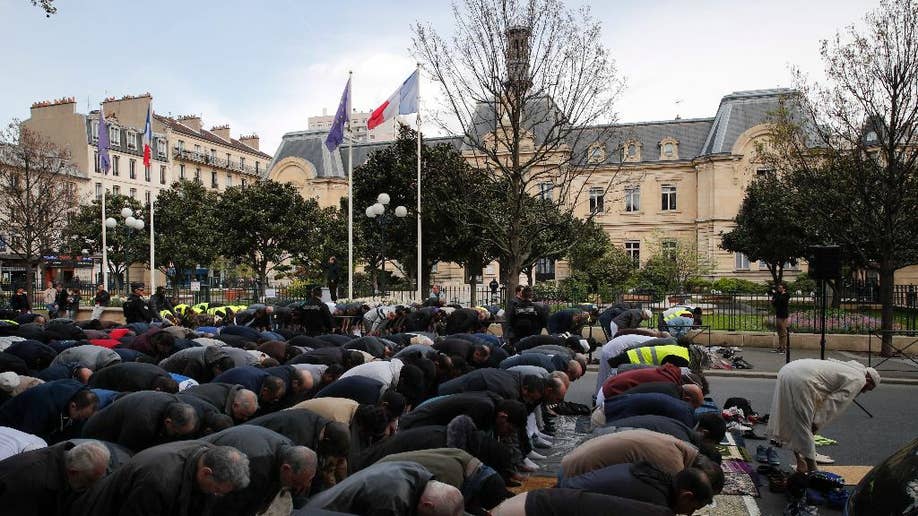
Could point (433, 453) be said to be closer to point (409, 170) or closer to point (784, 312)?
point (784, 312)

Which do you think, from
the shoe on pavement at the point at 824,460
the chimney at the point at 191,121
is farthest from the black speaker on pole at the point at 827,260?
the chimney at the point at 191,121

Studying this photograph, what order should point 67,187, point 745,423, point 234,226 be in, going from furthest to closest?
1. point 234,226
2. point 67,187
3. point 745,423

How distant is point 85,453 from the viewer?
14.9ft

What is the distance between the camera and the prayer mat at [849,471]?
741 cm

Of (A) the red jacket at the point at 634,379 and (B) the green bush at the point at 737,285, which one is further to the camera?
(B) the green bush at the point at 737,285

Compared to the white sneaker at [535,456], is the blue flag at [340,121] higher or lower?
higher

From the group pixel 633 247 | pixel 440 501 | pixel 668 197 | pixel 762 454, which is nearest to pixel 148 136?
pixel 762 454

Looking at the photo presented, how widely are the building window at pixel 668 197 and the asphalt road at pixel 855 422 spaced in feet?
133

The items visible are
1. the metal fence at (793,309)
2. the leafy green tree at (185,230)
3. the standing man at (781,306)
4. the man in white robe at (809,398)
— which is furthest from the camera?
the leafy green tree at (185,230)

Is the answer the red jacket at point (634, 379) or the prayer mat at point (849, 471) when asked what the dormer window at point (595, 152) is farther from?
the prayer mat at point (849, 471)

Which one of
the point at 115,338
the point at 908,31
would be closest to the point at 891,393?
the point at 908,31

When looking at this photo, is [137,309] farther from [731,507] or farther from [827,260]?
[827,260]

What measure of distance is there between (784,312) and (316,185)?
44952 mm

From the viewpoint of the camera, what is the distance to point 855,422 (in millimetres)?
10141
